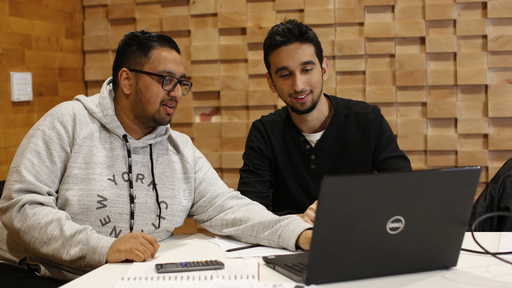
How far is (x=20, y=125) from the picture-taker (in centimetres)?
256

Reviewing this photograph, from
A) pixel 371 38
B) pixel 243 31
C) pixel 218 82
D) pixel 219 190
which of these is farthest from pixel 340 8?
pixel 219 190

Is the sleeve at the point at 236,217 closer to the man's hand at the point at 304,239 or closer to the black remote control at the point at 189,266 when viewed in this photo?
the man's hand at the point at 304,239

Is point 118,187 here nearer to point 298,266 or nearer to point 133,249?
point 133,249

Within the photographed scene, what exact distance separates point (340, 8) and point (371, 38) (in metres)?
0.24

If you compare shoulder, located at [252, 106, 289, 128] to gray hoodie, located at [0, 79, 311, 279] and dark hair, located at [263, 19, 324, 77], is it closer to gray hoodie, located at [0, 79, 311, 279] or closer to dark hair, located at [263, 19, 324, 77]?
dark hair, located at [263, 19, 324, 77]

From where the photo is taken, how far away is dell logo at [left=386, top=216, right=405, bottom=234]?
1.13 m

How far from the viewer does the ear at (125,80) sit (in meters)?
1.94

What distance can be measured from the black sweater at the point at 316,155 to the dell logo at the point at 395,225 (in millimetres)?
1120

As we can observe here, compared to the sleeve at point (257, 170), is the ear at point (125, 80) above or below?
above

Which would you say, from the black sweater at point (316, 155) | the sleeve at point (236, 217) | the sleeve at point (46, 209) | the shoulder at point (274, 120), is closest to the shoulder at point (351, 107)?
the black sweater at point (316, 155)

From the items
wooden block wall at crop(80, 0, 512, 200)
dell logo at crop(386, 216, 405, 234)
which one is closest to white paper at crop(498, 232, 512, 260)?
dell logo at crop(386, 216, 405, 234)

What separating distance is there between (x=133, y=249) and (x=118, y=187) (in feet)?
1.37

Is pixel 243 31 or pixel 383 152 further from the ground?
pixel 243 31

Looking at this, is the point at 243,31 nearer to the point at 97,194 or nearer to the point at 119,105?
the point at 119,105
